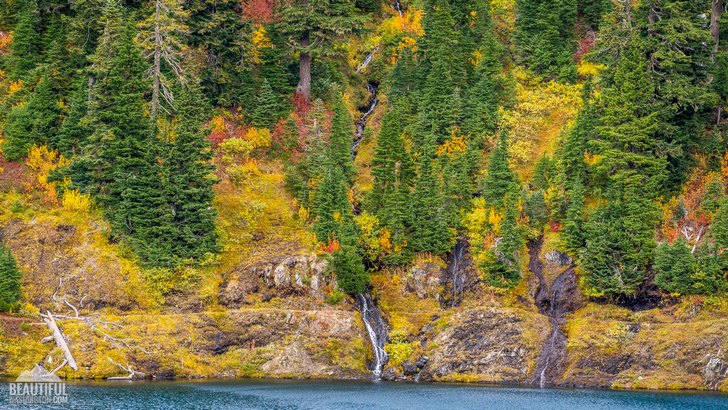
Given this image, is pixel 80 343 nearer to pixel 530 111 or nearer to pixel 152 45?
pixel 152 45

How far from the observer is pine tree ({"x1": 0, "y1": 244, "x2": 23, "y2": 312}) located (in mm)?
72375

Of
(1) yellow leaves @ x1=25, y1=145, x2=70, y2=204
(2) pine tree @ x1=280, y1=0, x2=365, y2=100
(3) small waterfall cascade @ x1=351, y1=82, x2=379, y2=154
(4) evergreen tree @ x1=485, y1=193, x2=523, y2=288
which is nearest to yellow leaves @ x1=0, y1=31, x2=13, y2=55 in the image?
(1) yellow leaves @ x1=25, y1=145, x2=70, y2=204

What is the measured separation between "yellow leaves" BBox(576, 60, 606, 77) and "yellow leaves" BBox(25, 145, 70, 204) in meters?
46.8

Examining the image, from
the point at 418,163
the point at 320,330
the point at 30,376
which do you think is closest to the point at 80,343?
the point at 30,376

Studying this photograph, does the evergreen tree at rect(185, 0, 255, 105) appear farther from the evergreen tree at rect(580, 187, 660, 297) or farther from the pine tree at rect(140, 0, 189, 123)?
the evergreen tree at rect(580, 187, 660, 297)

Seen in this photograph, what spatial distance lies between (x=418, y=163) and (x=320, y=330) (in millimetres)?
19067

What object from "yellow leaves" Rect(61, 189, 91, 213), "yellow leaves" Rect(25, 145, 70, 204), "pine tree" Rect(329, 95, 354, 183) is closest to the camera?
"yellow leaves" Rect(61, 189, 91, 213)

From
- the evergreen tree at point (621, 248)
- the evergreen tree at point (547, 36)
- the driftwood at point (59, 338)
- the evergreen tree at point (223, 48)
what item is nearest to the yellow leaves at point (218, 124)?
the evergreen tree at point (223, 48)

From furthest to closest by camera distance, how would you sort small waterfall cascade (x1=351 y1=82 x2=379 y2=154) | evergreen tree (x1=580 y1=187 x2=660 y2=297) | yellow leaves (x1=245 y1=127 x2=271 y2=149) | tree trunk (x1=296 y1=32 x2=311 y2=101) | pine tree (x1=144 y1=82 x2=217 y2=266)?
tree trunk (x1=296 y1=32 x2=311 y2=101) < small waterfall cascade (x1=351 y1=82 x2=379 y2=154) < yellow leaves (x1=245 y1=127 x2=271 y2=149) < pine tree (x1=144 y1=82 x2=217 y2=266) < evergreen tree (x1=580 y1=187 x2=660 y2=297)

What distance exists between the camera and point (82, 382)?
221 feet

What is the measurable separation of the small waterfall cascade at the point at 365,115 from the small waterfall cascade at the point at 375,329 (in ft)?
61.2

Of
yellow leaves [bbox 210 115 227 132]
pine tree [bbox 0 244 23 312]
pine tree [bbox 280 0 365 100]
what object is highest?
pine tree [bbox 280 0 365 100]

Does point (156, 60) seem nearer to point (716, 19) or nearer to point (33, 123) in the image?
point (33, 123)

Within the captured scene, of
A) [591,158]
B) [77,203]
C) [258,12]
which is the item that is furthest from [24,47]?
[591,158]
